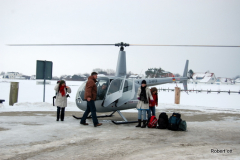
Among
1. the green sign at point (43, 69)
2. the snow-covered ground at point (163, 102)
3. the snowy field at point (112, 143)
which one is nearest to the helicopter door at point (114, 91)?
the snowy field at point (112, 143)

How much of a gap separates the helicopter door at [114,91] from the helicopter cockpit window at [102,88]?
0.17 metres

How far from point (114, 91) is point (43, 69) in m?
6.99

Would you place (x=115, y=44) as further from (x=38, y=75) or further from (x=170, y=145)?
(x=38, y=75)

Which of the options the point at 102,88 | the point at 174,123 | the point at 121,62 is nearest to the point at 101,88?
the point at 102,88

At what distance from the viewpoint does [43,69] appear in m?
14.6

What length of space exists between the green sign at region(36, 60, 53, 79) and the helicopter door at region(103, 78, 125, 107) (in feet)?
22.2

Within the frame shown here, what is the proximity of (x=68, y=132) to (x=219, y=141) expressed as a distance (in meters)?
4.04

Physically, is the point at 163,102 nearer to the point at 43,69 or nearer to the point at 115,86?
the point at 43,69

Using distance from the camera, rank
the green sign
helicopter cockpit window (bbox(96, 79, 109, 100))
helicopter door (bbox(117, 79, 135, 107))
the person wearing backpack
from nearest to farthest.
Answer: the person wearing backpack → helicopter cockpit window (bbox(96, 79, 109, 100)) → helicopter door (bbox(117, 79, 135, 107)) → the green sign

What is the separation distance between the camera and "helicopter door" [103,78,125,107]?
9.02 meters

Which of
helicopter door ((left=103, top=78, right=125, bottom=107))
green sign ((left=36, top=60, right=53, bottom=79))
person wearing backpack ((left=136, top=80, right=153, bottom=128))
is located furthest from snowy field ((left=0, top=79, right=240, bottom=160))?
green sign ((left=36, top=60, right=53, bottom=79))

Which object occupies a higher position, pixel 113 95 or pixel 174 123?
pixel 113 95

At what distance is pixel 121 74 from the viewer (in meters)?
10.1

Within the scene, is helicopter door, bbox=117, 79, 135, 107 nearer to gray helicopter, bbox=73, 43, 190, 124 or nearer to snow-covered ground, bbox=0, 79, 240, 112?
gray helicopter, bbox=73, 43, 190, 124
